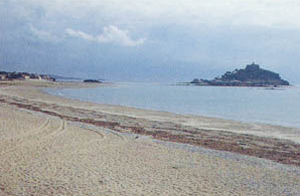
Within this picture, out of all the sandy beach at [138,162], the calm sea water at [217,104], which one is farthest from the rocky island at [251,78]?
the sandy beach at [138,162]

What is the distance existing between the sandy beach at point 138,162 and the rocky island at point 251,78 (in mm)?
141271

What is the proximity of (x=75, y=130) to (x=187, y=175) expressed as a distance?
7706 millimetres

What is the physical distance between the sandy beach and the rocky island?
463 ft

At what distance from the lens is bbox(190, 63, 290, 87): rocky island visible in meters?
153

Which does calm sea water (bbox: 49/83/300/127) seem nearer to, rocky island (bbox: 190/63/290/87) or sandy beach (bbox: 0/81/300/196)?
sandy beach (bbox: 0/81/300/196)

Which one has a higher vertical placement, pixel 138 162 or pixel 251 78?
pixel 251 78

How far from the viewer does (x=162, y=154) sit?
11.7m

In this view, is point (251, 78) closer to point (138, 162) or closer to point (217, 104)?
point (217, 104)

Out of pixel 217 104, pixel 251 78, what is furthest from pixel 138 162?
pixel 251 78

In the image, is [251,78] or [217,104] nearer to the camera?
[217,104]

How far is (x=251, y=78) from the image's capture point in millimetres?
156125

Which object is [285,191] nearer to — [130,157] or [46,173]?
[130,157]

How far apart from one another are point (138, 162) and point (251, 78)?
151955 mm

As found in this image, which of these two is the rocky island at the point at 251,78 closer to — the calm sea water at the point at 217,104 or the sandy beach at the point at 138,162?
the calm sea water at the point at 217,104
